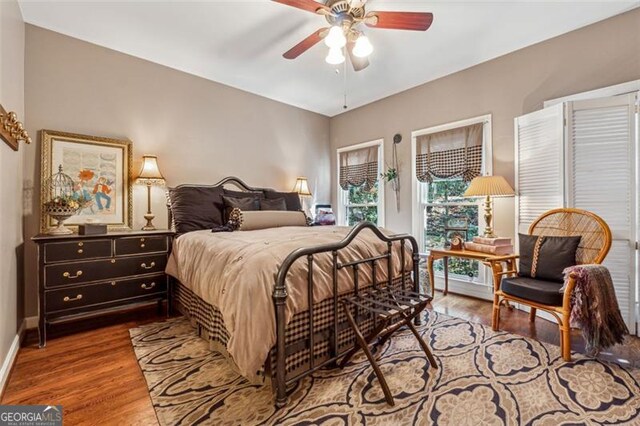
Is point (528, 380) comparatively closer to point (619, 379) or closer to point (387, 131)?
point (619, 379)

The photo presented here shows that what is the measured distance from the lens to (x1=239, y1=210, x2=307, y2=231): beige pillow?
287cm

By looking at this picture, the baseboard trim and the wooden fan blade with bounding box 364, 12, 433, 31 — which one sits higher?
the wooden fan blade with bounding box 364, 12, 433, 31

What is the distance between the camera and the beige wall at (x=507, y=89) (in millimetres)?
2564

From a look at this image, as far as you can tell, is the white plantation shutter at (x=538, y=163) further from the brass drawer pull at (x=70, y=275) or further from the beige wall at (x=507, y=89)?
the brass drawer pull at (x=70, y=275)

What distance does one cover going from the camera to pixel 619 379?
179 cm

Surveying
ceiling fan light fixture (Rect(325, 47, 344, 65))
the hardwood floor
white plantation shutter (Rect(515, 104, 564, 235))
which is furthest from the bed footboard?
white plantation shutter (Rect(515, 104, 564, 235))

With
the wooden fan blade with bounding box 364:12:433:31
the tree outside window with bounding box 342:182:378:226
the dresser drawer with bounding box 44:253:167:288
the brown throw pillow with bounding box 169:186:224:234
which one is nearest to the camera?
the wooden fan blade with bounding box 364:12:433:31

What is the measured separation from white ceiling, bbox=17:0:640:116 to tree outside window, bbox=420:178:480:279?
1.44 m

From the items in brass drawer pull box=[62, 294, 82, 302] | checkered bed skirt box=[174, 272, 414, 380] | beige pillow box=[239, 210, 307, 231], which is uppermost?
beige pillow box=[239, 210, 307, 231]

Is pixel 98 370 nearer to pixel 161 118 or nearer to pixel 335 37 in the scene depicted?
pixel 161 118

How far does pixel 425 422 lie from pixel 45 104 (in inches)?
153

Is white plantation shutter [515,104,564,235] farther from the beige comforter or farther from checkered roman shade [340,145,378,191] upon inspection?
checkered roman shade [340,145,378,191]

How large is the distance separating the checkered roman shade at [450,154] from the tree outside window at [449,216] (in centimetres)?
17

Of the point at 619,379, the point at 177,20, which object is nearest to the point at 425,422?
the point at 619,379
